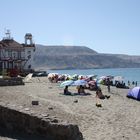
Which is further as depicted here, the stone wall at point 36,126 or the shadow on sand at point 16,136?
the shadow on sand at point 16,136

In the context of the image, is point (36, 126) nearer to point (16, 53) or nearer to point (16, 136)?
point (16, 136)

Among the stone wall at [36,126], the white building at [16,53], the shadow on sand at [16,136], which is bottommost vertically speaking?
the shadow on sand at [16,136]

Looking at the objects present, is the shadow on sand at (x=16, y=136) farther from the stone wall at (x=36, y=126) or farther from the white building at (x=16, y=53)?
the white building at (x=16, y=53)

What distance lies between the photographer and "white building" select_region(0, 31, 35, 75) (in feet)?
230

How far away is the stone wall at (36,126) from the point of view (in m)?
10.8

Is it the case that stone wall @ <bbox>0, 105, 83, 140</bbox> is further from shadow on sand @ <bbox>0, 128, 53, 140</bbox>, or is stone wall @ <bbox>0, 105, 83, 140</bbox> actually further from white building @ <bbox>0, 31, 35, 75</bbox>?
white building @ <bbox>0, 31, 35, 75</bbox>

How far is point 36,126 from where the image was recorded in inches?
446

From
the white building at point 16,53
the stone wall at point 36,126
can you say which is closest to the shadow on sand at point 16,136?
the stone wall at point 36,126

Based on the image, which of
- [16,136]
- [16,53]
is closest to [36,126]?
[16,136]

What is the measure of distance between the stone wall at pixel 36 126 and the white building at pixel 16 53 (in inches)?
2262

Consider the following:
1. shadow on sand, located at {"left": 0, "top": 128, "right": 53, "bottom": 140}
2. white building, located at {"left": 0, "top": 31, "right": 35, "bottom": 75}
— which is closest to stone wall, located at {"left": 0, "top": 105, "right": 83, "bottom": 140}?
shadow on sand, located at {"left": 0, "top": 128, "right": 53, "bottom": 140}

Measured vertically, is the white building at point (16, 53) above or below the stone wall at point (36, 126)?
above

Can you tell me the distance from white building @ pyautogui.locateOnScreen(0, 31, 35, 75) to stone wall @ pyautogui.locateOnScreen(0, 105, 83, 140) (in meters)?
57.5

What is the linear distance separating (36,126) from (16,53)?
62.1 m
